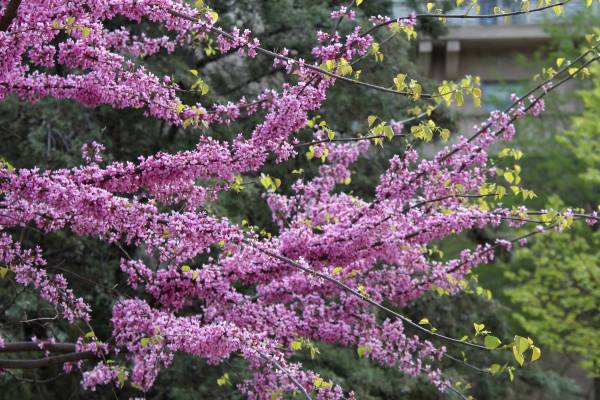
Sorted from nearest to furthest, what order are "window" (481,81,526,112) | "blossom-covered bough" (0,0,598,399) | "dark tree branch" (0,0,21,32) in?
1. "dark tree branch" (0,0,21,32)
2. "blossom-covered bough" (0,0,598,399)
3. "window" (481,81,526,112)

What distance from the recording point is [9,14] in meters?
4.20

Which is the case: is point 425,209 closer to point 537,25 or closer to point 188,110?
point 188,110

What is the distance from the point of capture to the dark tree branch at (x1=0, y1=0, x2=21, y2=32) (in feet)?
13.7

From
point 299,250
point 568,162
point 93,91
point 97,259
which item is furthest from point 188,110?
point 568,162

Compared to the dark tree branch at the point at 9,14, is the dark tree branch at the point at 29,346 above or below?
below

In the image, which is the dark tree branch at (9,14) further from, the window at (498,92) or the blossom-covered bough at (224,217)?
the window at (498,92)

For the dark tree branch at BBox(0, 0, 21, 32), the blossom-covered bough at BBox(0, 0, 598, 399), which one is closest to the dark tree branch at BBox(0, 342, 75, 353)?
the blossom-covered bough at BBox(0, 0, 598, 399)

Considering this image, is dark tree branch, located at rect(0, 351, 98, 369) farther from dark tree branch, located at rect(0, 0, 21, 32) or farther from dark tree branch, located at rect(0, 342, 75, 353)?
dark tree branch, located at rect(0, 0, 21, 32)

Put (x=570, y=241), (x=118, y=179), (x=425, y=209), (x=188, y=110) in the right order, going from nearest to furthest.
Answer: (x=118, y=179) < (x=188, y=110) < (x=425, y=209) < (x=570, y=241)

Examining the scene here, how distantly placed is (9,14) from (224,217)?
1.47m

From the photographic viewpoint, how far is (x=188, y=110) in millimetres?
4863

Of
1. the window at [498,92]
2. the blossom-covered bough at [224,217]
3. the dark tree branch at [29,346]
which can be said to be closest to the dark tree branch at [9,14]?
the blossom-covered bough at [224,217]

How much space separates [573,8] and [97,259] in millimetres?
17247

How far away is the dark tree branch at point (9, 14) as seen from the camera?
4.16 meters
